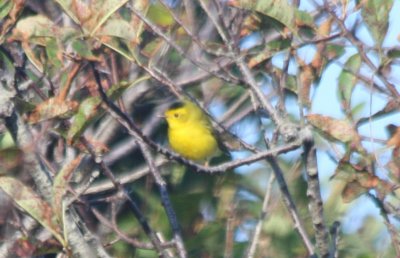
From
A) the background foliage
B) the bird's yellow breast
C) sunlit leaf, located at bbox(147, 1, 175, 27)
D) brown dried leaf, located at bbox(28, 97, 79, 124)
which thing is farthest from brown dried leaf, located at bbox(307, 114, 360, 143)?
the bird's yellow breast

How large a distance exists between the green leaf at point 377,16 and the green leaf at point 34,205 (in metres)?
0.94

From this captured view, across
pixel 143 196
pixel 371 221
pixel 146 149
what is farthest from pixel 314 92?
pixel 143 196

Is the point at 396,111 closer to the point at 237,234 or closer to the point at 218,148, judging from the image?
the point at 237,234

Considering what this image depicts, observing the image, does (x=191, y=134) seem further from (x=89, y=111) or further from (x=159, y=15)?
(x=89, y=111)

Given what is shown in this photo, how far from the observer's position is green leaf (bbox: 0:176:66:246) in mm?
2719

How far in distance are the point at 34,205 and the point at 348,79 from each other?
0.96 m

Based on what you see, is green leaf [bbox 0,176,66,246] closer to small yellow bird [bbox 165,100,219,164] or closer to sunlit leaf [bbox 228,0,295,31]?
sunlit leaf [bbox 228,0,295,31]

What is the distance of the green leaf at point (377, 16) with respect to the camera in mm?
2822

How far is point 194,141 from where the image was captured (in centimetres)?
643

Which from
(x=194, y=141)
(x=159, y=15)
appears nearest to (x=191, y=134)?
(x=194, y=141)

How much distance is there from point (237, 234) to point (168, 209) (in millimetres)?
913

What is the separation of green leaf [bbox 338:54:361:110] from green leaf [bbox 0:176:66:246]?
867mm

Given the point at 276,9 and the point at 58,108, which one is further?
the point at 58,108

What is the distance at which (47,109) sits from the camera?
2938 millimetres
